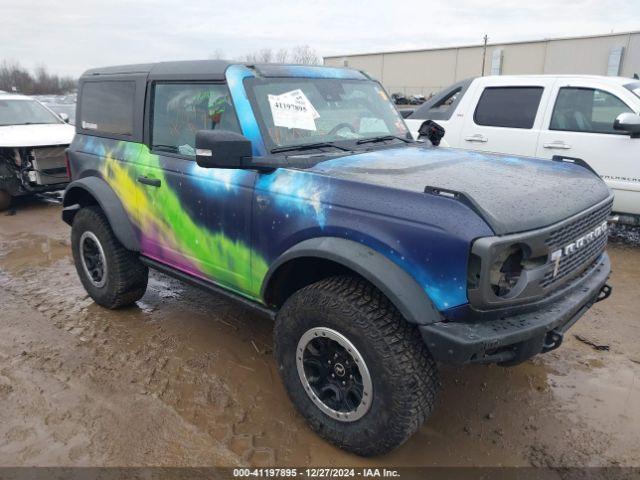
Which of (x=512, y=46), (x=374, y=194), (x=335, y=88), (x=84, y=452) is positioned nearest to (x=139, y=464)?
(x=84, y=452)

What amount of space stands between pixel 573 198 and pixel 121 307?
3.61 m

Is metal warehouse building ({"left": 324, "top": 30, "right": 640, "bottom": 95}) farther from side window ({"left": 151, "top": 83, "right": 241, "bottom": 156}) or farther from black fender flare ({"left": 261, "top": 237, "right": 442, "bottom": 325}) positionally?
black fender flare ({"left": 261, "top": 237, "right": 442, "bottom": 325})

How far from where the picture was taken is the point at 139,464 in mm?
2602

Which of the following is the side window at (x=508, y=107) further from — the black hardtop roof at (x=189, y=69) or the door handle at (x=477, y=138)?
the black hardtop roof at (x=189, y=69)

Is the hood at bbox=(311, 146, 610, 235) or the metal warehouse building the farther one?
the metal warehouse building

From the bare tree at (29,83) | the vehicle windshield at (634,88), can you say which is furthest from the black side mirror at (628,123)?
the bare tree at (29,83)

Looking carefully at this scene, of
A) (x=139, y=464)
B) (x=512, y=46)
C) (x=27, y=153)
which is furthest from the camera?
(x=512, y=46)

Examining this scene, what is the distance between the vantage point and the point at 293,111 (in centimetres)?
314

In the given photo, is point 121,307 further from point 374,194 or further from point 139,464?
point 374,194

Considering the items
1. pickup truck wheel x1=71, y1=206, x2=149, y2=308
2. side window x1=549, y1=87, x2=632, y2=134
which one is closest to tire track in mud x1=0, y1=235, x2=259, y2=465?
pickup truck wheel x1=71, y1=206, x2=149, y2=308

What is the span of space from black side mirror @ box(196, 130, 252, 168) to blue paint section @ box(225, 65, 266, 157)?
0.23 m

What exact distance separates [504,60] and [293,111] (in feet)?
147

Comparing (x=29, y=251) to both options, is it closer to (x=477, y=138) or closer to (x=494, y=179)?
(x=494, y=179)

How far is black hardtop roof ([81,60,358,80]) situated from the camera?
324cm
